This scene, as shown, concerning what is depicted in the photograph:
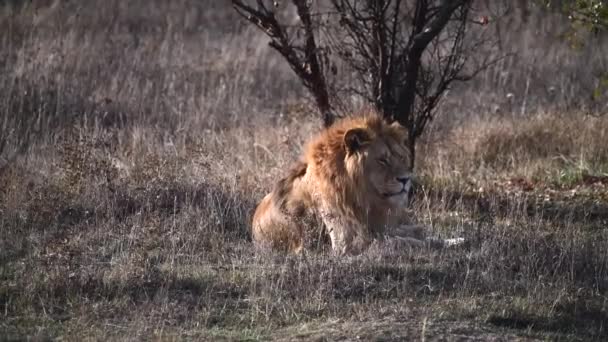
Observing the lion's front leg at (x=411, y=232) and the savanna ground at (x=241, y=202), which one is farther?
the lion's front leg at (x=411, y=232)

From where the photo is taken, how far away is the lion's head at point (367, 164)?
745 cm

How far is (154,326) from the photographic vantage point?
5.95 meters

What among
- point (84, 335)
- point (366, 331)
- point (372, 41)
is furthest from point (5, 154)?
point (366, 331)

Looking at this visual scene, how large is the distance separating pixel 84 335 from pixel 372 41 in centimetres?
453

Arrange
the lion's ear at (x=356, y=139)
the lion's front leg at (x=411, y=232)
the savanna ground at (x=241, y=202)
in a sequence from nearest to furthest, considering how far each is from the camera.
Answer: the savanna ground at (x=241, y=202), the lion's ear at (x=356, y=139), the lion's front leg at (x=411, y=232)

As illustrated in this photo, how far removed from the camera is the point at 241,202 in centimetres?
877

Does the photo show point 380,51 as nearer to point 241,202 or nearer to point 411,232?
point 241,202

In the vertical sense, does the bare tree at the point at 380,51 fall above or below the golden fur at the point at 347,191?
above

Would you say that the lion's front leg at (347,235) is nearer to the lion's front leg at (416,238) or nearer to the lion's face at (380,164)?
the lion's front leg at (416,238)

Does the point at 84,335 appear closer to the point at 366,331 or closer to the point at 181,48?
the point at 366,331

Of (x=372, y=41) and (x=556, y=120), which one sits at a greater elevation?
(x=372, y=41)

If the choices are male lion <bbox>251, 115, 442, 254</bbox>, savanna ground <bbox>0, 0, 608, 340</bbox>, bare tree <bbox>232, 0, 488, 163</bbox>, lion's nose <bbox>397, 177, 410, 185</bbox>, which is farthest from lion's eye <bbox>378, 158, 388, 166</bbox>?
bare tree <bbox>232, 0, 488, 163</bbox>

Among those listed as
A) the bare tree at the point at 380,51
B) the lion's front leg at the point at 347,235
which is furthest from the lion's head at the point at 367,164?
the bare tree at the point at 380,51

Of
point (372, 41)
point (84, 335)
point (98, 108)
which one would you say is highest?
point (372, 41)
